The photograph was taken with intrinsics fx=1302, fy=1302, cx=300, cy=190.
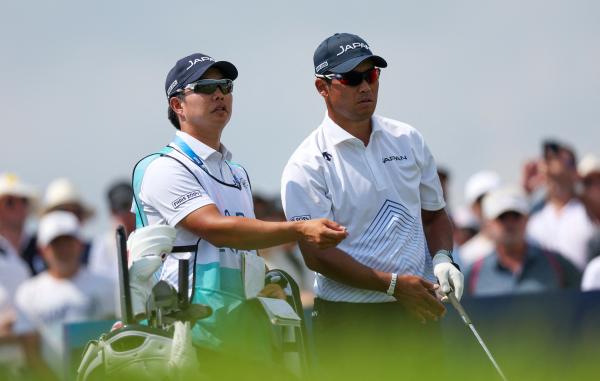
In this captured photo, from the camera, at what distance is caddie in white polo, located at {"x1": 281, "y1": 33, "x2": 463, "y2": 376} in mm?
6422

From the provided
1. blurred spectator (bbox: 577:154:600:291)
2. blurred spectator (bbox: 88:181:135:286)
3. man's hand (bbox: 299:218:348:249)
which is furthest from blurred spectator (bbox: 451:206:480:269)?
man's hand (bbox: 299:218:348:249)

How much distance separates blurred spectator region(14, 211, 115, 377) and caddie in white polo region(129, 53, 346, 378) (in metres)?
4.24

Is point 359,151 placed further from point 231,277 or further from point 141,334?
point 141,334

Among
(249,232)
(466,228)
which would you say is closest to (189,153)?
(249,232)

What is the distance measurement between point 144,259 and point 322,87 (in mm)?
1801

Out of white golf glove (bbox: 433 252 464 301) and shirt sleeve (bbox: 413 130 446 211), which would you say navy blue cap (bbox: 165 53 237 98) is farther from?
white golf glove (bbox: 433 252 464 301)

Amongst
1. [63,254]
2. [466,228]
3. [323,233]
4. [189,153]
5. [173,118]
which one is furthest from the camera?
[466,228]

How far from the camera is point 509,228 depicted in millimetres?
10688

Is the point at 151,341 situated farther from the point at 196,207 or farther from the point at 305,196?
the point at 305,196

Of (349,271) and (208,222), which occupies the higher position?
(208,222)

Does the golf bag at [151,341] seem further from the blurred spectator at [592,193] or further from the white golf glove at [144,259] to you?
the blurred spectator at [592,193]

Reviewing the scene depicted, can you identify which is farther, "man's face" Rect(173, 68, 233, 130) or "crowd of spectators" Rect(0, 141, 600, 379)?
"crowd of spectators" Rect(0, 141, 600, 379)

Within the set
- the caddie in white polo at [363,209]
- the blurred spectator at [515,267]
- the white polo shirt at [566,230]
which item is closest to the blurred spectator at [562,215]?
the white polo shirt at [566,230]

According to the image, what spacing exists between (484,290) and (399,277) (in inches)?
174
